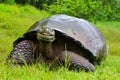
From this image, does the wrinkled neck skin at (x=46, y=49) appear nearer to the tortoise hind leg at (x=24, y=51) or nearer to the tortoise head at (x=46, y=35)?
the tortoise head at (x=46, y=35)

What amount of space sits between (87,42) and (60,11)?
10.4 metres

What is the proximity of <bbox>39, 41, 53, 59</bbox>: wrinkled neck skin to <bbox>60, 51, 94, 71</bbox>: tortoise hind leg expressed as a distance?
182 mm

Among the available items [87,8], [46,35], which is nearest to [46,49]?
[46,35]

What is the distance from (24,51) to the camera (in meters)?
5.62

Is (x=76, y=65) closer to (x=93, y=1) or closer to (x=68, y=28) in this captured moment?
(x=68, y=28)

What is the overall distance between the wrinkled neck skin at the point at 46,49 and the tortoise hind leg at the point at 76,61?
182 millimetres

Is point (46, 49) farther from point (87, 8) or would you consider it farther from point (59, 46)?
point (87, 8)

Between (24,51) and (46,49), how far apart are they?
0.49 meters

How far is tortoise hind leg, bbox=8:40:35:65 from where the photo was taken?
542 centimetres

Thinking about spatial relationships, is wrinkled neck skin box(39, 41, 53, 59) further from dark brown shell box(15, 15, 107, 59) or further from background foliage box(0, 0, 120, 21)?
background foliage box(0, 0, 120, 21)

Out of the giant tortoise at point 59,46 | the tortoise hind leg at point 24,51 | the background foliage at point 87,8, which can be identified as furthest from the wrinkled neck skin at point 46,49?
the background foliage at point 87,8

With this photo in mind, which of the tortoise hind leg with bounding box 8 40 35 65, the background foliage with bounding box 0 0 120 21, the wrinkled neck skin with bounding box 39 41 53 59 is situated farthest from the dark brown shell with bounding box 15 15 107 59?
the background foliage with bounding box 0 0 120 21

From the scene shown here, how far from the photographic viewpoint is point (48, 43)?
5121 millimetres

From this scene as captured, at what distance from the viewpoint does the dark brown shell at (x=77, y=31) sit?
5676 millimetres
